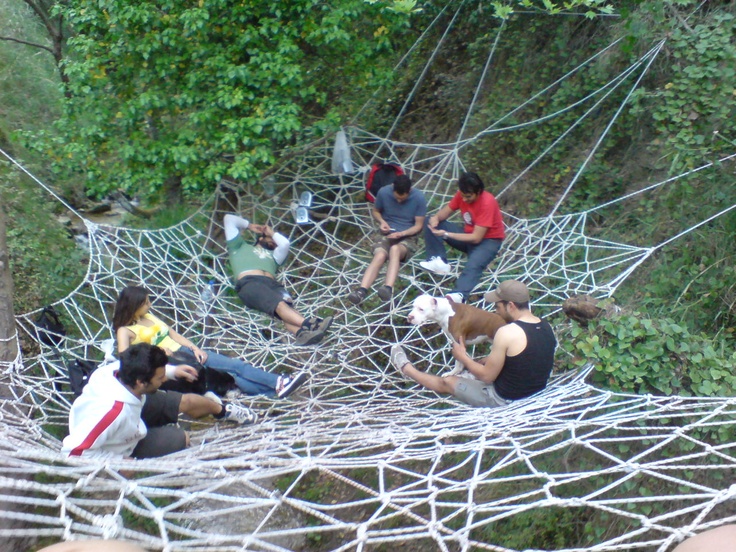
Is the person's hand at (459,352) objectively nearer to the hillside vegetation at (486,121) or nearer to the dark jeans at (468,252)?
→ the hillside vegetation at (486,121)

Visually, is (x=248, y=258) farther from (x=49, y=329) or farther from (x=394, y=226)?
(x=49, y=329)

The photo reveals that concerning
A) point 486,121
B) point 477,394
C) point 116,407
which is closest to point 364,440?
point 477,394

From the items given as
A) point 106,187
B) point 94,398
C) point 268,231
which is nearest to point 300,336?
point 268,231

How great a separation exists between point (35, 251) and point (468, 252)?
10.2ft

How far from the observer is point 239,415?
312 centimetres

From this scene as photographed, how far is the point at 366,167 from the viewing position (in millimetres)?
5109

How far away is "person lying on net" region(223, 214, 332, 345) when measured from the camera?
362cm

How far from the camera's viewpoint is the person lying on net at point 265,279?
362 centimetres

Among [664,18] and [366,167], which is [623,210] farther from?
[366,167]

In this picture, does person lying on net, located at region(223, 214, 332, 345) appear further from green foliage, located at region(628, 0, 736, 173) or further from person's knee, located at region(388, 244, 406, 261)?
green foliage, located at region(628, 0, 736, 173)

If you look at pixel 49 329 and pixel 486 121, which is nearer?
pixel 49 329

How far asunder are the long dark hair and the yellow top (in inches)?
2.0

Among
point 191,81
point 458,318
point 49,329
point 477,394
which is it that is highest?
point 191,81

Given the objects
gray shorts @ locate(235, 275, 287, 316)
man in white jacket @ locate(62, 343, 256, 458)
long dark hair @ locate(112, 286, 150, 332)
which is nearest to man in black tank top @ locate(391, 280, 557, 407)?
gray shorts @ locate(235, 275, 287, 316)
